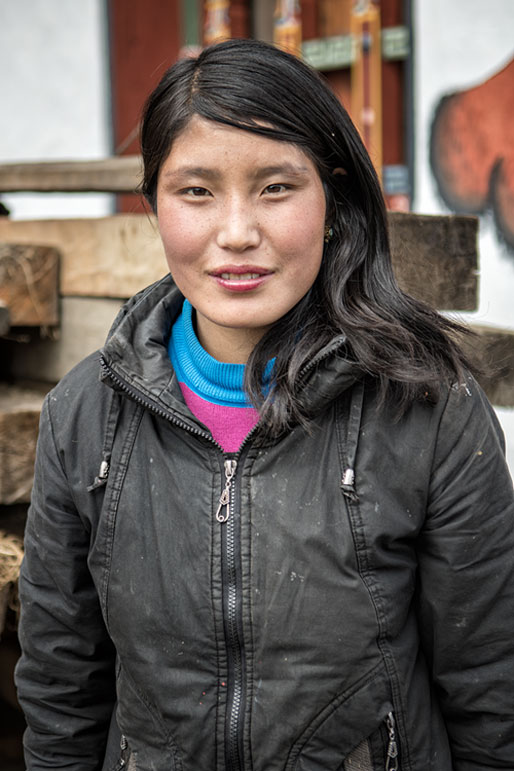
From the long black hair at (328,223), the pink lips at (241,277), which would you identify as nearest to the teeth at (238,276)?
the pink lips at (241,277)

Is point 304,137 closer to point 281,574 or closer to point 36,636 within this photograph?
point 281,574

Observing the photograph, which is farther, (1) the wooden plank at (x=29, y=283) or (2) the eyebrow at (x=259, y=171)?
(1) the wooden plank at (x=29, y=283)

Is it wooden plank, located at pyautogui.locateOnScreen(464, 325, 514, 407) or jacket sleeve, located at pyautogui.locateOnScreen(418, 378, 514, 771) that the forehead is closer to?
jacket sleeve, located at pyautogui.locateOnScreen(418, 378, 514, 771)

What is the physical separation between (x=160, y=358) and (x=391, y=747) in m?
0.75

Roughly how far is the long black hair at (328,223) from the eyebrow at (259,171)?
41 mm

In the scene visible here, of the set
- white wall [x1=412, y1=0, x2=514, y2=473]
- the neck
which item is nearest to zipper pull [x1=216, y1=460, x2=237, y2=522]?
the neck

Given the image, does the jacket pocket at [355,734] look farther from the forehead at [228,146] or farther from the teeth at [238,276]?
the forehead at [228,146]

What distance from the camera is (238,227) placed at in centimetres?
136

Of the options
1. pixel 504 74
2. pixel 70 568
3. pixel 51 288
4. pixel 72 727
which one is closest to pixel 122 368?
pixel 70 568

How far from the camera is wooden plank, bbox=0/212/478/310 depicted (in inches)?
78.1

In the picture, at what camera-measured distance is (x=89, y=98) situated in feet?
16.4

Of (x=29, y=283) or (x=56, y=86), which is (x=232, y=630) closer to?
(x=29, y=283)

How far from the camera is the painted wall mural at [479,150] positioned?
3.54 m

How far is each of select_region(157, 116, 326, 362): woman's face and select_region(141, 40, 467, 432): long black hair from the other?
3cm
